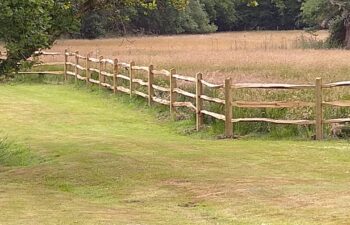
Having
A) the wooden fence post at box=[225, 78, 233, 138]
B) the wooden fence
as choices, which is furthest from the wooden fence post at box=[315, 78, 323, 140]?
the wooden fence post at box=[225, 78, 233, 138]

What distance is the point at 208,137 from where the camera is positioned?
57.1 feet

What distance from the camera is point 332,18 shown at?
44750 millimetres

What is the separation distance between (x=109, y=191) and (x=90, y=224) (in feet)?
8.57

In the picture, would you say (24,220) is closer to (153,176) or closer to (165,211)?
(165,211)

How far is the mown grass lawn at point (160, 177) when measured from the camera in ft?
29.4

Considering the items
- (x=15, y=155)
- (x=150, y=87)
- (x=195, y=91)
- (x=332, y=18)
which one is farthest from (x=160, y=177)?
(x=332, y=18)

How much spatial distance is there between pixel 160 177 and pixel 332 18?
113ft

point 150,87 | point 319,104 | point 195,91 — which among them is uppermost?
point 319,104

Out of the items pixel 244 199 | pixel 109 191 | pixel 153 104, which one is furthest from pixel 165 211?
pixel 153 104

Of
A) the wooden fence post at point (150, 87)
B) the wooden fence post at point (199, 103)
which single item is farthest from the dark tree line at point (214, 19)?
the wooden fence post at point (199, 103)

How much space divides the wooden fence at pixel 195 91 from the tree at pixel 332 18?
16.7 meters

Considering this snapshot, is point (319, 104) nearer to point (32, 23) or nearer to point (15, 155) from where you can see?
point (15, 155)

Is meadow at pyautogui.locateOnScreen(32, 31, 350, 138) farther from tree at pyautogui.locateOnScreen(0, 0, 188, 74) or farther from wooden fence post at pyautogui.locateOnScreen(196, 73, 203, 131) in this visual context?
tree at pyautogui.locateOnScreen(0, 0, 188, 74)

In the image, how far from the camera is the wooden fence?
16.0 metres
